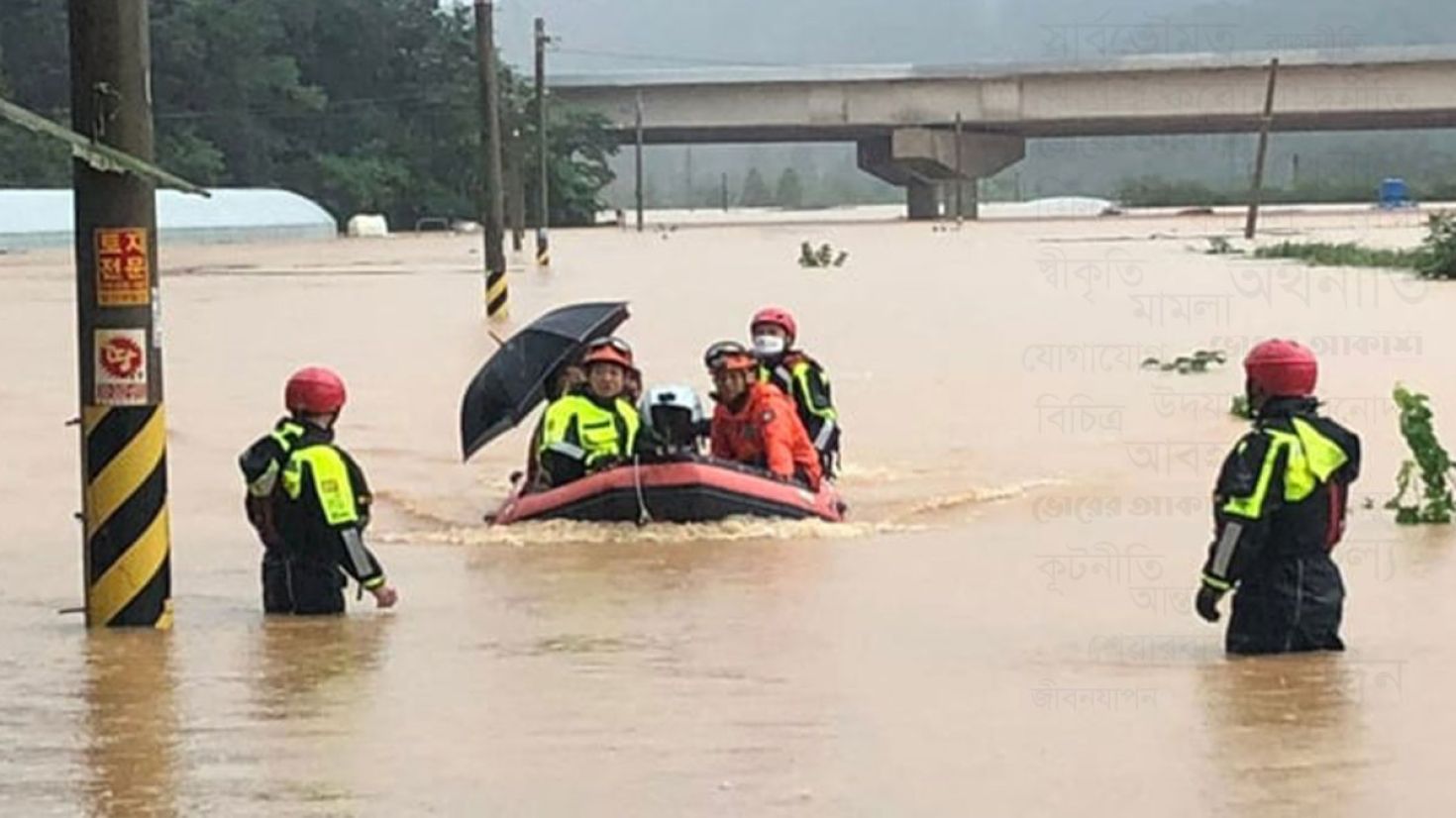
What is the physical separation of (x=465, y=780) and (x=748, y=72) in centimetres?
8969

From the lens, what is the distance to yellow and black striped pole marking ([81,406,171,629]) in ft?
35.2

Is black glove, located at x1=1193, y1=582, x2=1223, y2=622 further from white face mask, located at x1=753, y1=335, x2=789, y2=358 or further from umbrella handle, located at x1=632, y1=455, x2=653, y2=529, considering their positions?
white face mask, located at x1=753, y1=335, x2=789, y2=358

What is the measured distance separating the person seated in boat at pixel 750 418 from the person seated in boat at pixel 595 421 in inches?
21.4

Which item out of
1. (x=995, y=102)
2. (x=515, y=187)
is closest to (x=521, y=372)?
(x=515, y=187)

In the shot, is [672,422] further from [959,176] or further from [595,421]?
[959,176]

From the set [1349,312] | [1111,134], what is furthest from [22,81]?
[1349,312]

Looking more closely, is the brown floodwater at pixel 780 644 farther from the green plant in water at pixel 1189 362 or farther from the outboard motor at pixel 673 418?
the outboard motor at pixel 673 418

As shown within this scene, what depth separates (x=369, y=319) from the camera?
124 ft

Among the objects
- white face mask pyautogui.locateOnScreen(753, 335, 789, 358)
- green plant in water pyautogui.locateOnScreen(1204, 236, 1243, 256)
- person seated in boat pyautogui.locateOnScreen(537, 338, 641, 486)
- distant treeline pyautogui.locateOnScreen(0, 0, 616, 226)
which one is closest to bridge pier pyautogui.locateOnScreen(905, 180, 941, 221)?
distant treeline pyautogui.locateOnScreen(0, 0, 616, 226)

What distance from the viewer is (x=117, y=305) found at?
10.8m

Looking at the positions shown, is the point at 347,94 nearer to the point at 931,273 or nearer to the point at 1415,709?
the point at 931,273

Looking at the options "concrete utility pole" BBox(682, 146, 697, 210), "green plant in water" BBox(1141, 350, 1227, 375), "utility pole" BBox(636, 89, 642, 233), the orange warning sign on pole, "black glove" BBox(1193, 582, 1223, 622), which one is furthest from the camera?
"concrete utility pole" BBox(682, 146, 697, 210)

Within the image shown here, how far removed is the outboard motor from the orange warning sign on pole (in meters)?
4.49

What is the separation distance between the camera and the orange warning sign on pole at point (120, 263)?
10703 millimetres
